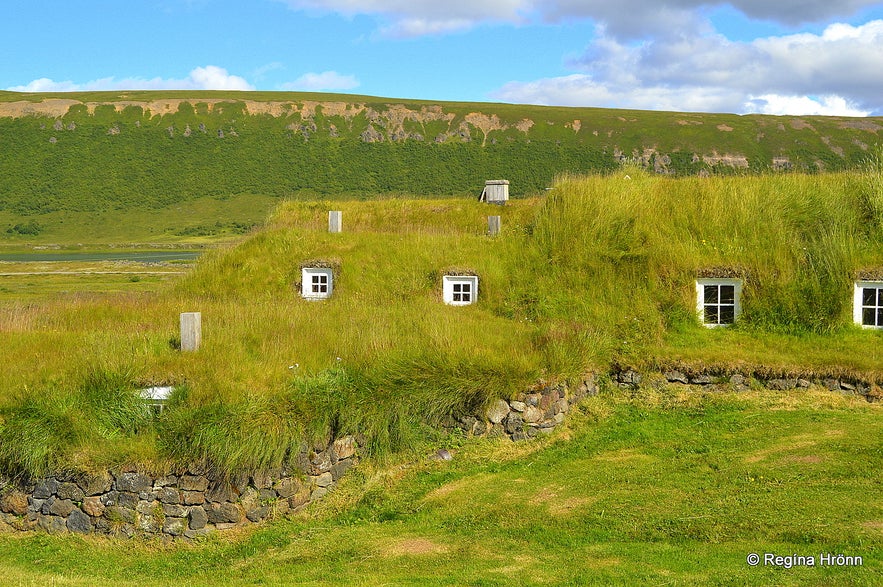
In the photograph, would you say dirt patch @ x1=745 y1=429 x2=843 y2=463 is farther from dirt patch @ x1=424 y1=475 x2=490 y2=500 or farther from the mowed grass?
dirt patch @ x1=424 y1=475 x2=490 y2=500

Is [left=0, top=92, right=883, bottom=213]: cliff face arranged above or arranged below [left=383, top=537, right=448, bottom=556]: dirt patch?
above

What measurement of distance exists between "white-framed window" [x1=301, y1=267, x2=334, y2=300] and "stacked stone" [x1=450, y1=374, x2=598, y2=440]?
8120 mm

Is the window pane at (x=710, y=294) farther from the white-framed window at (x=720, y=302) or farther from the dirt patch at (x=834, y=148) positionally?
the dirt patch at (x=834, y=148)

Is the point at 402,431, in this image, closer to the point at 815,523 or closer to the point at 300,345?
the point at 300,345

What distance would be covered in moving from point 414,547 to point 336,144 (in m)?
144

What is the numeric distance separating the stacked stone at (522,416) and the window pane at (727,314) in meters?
5.39

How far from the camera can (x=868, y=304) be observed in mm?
17297

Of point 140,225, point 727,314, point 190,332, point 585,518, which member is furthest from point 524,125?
point 585,518

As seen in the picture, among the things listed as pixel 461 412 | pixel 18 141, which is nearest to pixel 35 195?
pixel 18 141

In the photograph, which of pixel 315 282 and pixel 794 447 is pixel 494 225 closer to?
pixel 315 282

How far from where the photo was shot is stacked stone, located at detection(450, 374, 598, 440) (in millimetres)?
14078

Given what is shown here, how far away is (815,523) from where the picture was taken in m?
9.53

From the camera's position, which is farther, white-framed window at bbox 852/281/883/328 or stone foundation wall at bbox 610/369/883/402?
white-framed window at bbox 852/281/883/328

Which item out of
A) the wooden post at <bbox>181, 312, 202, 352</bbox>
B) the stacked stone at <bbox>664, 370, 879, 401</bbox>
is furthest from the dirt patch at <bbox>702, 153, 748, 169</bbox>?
the wooden post at <bbox>181, 312, 202, 352</bbox>
